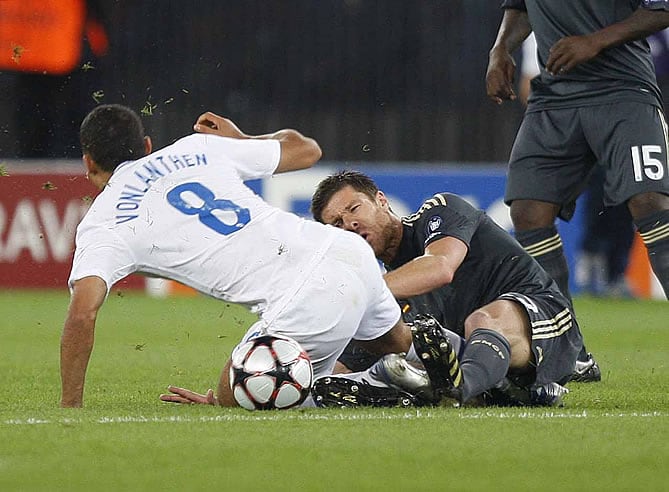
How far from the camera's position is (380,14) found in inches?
513

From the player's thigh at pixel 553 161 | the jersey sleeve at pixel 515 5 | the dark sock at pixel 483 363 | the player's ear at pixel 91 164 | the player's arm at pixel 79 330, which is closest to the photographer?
the player's arm at pixel 79 330

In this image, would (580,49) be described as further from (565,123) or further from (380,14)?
(380,14)

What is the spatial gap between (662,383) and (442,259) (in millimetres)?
1609

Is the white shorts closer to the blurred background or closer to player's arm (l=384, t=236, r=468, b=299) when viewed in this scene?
player's arm (l=384, t=236, r=468, b=299)

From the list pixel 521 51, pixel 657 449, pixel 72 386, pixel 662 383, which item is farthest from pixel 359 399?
pixel 521 51

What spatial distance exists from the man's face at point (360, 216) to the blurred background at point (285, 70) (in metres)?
7.38

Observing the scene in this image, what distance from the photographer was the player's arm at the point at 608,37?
6.07 m

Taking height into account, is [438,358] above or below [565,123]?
below

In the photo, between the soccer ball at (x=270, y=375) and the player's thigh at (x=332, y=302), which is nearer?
the soccer ball at (x=270, y=375)

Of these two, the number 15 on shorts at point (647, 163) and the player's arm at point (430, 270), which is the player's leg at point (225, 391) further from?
the number 15 on shorts at point (647, 163)

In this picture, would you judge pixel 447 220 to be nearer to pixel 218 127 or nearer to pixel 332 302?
pixel 332 302

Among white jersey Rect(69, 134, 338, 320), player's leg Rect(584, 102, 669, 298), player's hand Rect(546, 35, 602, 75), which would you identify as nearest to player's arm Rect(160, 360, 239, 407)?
white jersey Rect(69, 134, 338, 320)

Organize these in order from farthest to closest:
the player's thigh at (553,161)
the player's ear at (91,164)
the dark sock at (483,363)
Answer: the player's thigh at (553,161), the player's ear at (91,164), the dark sock at (483,363)

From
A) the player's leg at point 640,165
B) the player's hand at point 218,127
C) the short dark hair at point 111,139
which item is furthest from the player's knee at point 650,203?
the short dark hair at point 111,139
